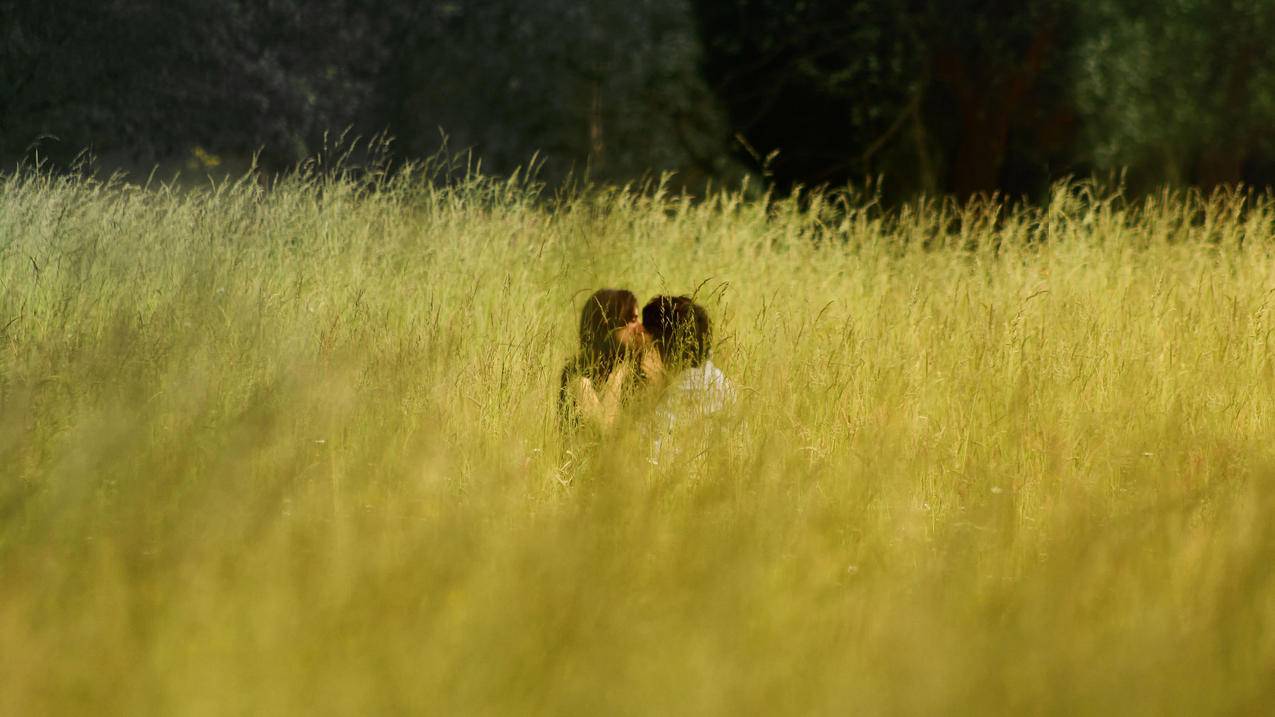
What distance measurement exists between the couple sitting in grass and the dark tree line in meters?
5.69

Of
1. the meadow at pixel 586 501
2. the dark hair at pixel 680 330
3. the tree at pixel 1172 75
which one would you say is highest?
the tree at pixel 1172 75

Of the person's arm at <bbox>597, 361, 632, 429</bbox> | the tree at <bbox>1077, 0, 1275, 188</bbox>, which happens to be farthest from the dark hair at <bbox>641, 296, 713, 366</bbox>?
the tree at <bbox>1077, 0, 1275, 188</bbox>

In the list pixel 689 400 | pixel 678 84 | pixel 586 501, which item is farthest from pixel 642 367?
pixel 678 84

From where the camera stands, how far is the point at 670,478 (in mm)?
3525

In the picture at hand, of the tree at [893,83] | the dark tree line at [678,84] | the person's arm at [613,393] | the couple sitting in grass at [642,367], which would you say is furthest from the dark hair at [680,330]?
the tree at [893,83]

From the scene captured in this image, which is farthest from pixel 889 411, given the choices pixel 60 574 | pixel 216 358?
pixel 60 574

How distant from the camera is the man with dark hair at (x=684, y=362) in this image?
4.10 meters

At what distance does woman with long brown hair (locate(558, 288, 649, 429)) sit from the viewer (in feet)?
13.9

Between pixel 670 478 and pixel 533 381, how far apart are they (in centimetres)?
115

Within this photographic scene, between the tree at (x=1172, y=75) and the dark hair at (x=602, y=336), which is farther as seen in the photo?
the tree at (x=1172, y=75)

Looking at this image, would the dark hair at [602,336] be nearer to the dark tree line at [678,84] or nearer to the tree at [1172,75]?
the dark tree line at [678,84]

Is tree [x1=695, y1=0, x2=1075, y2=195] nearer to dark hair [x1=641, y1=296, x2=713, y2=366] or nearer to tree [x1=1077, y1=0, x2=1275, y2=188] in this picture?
tree [x1=1077, y1=0, x2=1275, y2=188]

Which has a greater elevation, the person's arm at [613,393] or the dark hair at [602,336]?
the dark hair at [602,336]

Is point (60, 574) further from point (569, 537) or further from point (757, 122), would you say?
point (757, 122)
